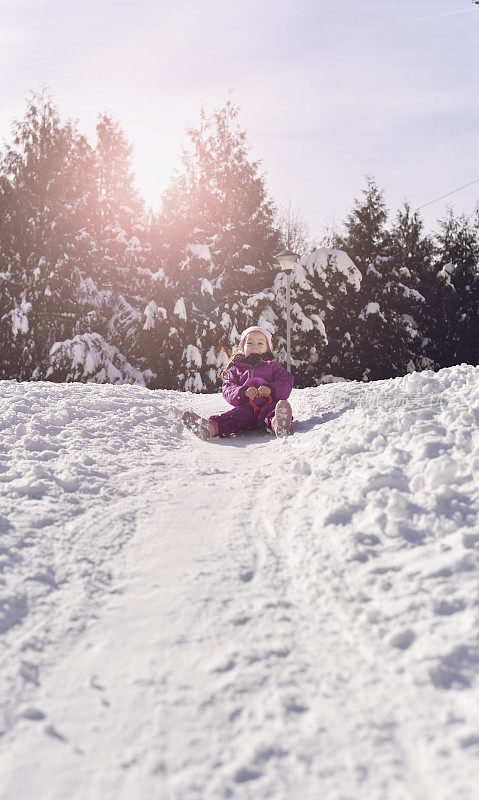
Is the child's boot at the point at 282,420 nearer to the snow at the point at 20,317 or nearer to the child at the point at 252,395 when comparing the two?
the child at the point at 252,395

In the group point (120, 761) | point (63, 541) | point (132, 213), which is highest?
point (132, 213)

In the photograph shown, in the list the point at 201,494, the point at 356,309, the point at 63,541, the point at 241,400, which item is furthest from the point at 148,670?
the point at 356,309

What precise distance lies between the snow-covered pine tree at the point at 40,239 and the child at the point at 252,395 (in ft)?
31.0

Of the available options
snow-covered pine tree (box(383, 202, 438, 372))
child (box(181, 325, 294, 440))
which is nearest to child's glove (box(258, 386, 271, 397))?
child (box(181, 325, 294, 440))

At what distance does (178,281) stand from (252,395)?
10.0 metres

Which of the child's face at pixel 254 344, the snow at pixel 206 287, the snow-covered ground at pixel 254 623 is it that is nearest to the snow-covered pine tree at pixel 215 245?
the snow at pixel 206 287

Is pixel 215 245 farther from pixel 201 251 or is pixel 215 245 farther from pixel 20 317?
pixel 20 317

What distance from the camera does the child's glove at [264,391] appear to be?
5566 mm

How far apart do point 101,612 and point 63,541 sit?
65 cm

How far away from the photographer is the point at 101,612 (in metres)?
2.26

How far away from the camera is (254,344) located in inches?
239

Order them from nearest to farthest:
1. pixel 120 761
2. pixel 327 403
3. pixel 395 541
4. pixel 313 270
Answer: pixel 120 761
pixel 395 541
pixel 327 403
pixel 313 270

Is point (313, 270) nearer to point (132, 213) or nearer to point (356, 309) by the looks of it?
point (356, 309)

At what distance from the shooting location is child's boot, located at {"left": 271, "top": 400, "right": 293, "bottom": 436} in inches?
194
